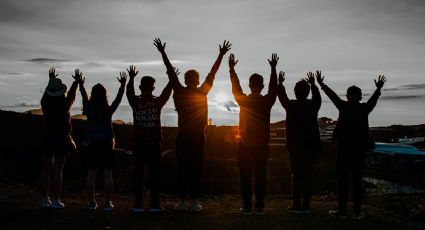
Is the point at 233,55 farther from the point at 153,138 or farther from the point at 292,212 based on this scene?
the point at 292,212

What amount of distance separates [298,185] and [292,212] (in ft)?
2.03

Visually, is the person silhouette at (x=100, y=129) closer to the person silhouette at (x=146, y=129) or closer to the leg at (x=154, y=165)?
the person silhouette at (x=146, y=129)

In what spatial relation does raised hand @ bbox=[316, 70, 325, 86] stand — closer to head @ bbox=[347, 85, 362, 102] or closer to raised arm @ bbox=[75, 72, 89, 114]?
head @ bbox=[347, 85, 362, 102]

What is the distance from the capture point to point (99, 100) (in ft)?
25.5

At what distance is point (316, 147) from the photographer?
807cm

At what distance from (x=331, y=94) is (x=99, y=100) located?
411cm

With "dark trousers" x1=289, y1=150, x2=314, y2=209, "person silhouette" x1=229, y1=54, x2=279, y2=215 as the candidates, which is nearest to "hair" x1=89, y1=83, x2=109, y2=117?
"person silhouette" x1=229, y1=54, x2=279, y2=215

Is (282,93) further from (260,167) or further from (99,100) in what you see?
(99,100)

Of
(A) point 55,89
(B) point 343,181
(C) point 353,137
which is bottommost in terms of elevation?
(B) point 343,181

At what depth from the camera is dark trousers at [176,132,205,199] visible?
7934 millimetres

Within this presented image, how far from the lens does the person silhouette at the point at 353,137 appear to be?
795 centimetres

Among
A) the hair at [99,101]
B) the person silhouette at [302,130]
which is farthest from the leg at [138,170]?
the person silhouette at [302,130]

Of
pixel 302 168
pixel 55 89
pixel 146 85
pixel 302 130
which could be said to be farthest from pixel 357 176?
pixel 55 89

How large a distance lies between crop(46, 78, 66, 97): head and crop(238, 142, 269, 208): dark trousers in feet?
11.1
